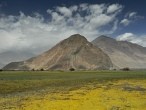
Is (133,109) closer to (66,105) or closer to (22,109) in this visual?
(66,105)

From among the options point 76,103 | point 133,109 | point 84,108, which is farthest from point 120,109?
point 76,103

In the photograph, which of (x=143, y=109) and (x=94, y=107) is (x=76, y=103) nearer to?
(x=94, y=107)

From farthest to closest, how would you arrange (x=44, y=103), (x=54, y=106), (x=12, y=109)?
(x=44, y=103) < (x=54, y=106) < (x=12, y=109)

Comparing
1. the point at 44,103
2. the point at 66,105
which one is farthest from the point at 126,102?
the point at 44,103

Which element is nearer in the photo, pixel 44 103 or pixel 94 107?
pixel 94 107

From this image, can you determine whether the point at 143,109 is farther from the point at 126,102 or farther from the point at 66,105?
the point at 66,105

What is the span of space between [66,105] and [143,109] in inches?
317

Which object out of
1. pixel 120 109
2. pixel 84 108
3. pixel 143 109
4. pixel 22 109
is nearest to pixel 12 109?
pixel 22 109

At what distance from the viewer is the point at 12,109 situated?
27.0 meters

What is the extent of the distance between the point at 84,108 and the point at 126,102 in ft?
20.8

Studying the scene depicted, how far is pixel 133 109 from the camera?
2725cm

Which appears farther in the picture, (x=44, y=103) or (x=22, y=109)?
(x=44, y=103)

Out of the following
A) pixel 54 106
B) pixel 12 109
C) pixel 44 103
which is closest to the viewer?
pixel 12 109

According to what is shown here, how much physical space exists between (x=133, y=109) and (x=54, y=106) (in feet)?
26.6
